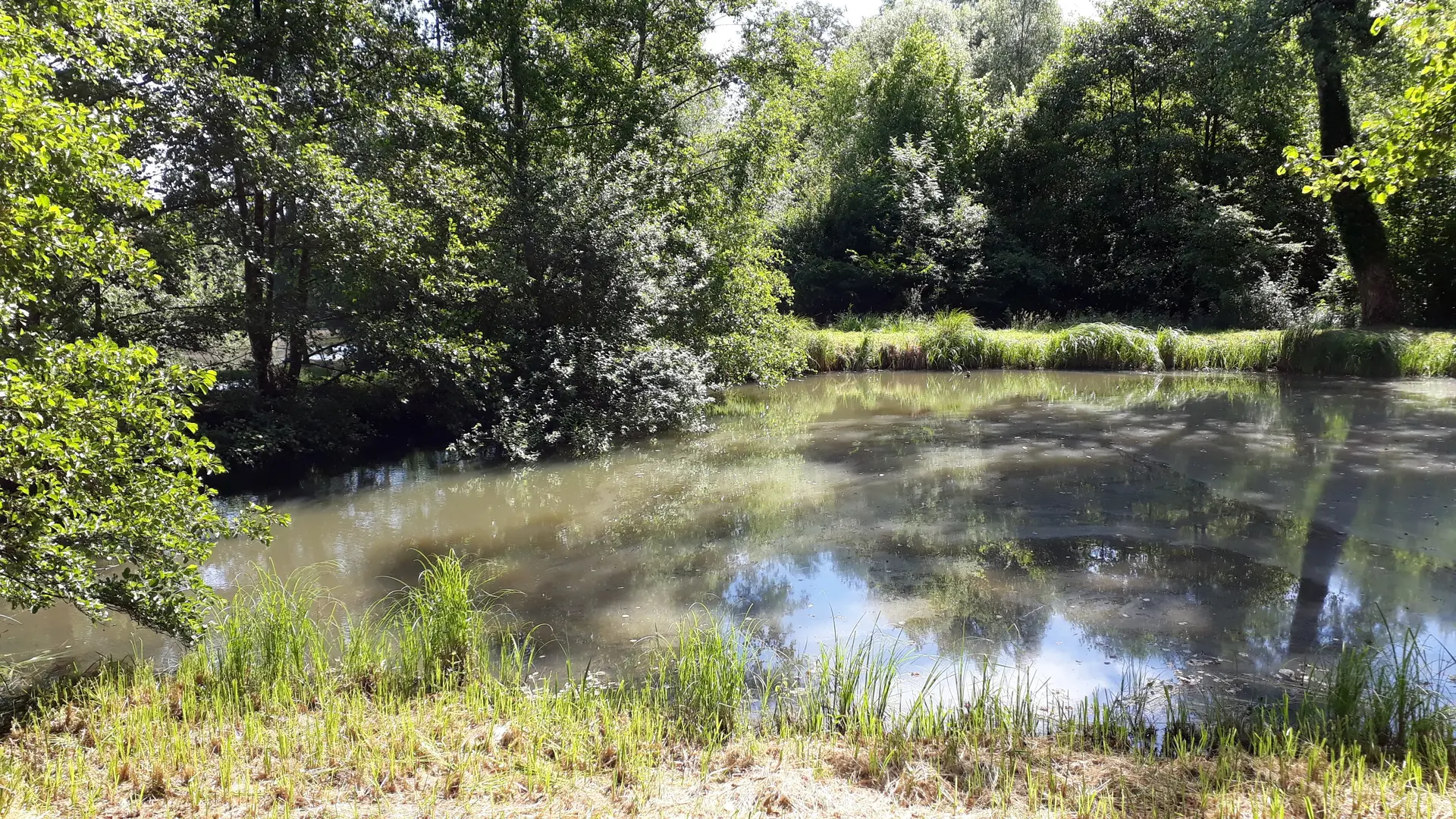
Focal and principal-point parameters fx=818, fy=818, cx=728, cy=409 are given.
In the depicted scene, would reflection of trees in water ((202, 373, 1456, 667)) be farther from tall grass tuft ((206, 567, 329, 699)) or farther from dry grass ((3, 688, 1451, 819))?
dry grass ((3, 688, 1451, 819))

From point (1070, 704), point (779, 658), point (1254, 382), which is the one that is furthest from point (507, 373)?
point (1254, 382)

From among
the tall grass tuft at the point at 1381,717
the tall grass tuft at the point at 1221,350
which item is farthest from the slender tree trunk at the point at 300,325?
the tall grass tuft at the point at 1221,350

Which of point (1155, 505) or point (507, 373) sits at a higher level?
point (507, 373)

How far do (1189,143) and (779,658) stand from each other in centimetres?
2300

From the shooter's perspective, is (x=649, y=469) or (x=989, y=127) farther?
(x=989, y=127)

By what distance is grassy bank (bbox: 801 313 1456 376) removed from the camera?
14.5 meters

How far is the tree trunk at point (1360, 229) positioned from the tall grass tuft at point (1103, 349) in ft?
13.9

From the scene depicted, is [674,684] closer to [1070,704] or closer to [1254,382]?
[1070,704]

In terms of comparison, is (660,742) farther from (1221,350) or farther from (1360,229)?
(1360,229)

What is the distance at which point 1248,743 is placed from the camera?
3.48 metres

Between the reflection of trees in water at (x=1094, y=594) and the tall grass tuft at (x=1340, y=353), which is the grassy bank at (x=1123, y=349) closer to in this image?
the tall grass tuft at (x=1340, y=353)

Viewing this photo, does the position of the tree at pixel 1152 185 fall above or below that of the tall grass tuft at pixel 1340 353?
above

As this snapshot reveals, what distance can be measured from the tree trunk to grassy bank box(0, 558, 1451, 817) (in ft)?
53.4

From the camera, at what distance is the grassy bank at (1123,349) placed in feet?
47.6
